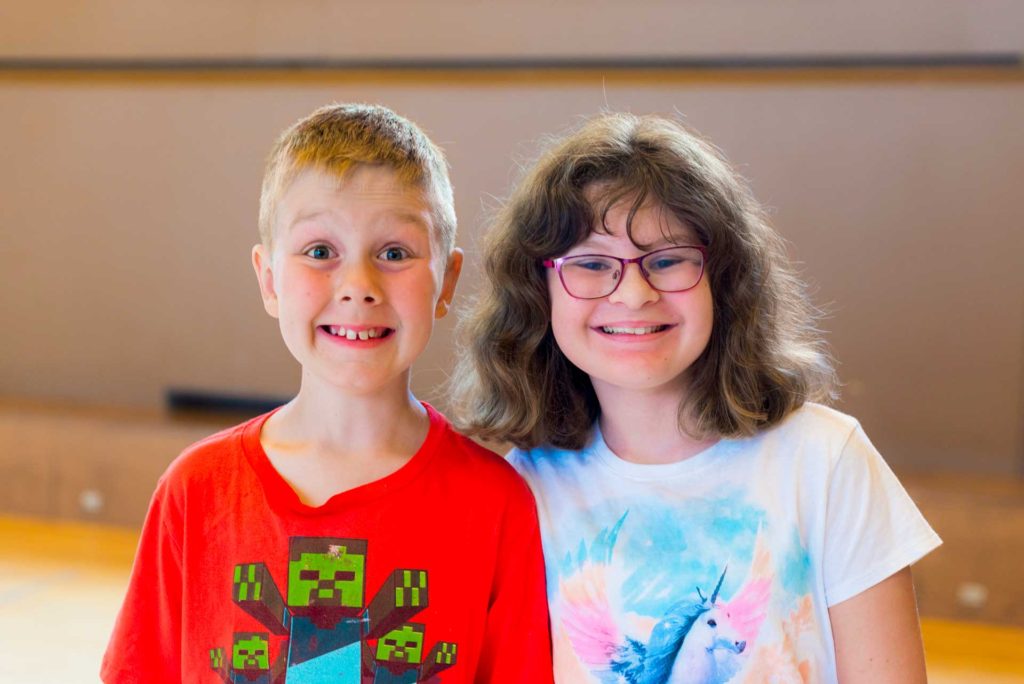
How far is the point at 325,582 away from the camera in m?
1.37

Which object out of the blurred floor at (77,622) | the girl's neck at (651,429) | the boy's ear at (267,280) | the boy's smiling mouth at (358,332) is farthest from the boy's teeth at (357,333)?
the blurred floor at (77,622)

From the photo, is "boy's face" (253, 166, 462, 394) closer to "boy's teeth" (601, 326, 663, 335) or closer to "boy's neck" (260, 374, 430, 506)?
"boy's neck" (260, 374, 430, 506)

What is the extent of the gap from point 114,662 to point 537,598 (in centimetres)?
55

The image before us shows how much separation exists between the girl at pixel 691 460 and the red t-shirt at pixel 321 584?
117mm

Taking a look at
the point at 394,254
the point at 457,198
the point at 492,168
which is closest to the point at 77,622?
the point at 457,198

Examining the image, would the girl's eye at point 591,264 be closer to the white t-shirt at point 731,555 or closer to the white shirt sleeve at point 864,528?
the white t-shirt at point 731,555

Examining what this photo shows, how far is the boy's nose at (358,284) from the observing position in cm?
135

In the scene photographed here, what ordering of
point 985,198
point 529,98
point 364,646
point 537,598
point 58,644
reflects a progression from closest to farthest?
point 364,646
point 537,598
point 58,644
point 985,198
point 529,98

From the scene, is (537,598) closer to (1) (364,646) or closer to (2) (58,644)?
(1) (364,646)

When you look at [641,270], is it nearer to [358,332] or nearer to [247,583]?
[358,332]

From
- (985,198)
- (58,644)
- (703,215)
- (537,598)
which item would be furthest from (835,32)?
(58,644)

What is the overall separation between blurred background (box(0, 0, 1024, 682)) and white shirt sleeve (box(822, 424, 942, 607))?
171cm

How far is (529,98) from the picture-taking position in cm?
401

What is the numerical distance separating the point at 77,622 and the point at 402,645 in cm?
217
